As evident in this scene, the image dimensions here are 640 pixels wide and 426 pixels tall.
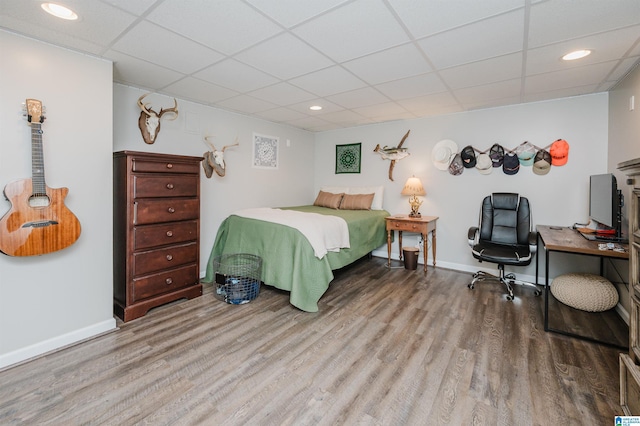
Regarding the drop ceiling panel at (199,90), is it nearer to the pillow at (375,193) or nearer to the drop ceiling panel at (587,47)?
the pillow at (375,193)

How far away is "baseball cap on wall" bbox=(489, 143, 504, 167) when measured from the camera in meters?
3.79

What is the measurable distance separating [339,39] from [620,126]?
9.76ft

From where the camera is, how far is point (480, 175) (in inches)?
157

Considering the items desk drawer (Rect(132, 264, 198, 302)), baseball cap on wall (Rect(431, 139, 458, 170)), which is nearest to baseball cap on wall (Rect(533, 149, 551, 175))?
baseball cap on wall (Rect(431, 139, 458, 170))

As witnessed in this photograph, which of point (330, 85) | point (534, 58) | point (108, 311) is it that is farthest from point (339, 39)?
point (108, 311)

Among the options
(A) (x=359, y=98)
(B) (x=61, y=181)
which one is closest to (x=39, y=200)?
(B) (x=61, y=181)

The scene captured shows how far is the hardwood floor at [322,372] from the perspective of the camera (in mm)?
1543

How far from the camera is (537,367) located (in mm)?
1948

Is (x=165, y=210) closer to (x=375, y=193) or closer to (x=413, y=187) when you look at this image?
(x=375, y=193)

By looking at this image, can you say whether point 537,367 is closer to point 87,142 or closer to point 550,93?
point 550,93

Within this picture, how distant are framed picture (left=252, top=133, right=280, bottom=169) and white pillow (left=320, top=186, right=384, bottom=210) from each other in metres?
1.16

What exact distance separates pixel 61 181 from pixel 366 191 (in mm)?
3880

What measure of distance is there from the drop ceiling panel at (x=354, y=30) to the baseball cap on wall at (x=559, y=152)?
2.65 m

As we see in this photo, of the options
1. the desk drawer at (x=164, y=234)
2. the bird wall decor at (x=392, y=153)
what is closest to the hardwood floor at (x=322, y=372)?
the desk drawer at (x=164, y=234)
